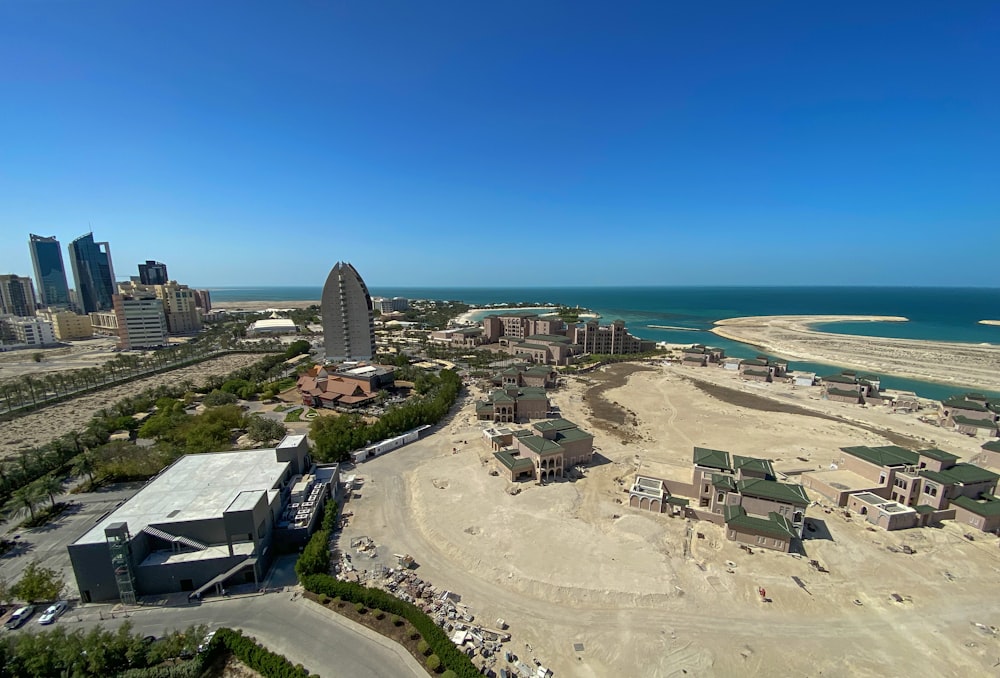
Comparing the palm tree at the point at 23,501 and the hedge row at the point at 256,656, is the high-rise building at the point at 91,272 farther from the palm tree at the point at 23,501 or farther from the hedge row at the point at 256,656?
the hedge row at the point at 256,656

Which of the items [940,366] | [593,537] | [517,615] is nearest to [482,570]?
[517,615]

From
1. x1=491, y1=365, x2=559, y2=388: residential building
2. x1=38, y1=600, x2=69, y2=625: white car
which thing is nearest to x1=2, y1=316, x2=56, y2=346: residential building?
x1=491, y1=365, x2=559, y2=388: residential building

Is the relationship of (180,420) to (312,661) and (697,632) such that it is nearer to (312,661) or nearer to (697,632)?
(312,661)

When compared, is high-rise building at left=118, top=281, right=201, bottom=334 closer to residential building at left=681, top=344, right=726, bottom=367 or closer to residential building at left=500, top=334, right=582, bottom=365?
residential building at left=500, top=334, right=582, bottom=365

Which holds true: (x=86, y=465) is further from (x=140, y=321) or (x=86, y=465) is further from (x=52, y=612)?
(x=140, y=321)

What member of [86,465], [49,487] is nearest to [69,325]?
[86,465]

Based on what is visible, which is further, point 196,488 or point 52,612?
point 196,488
